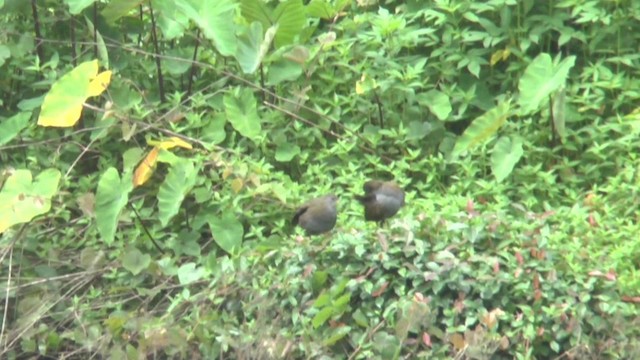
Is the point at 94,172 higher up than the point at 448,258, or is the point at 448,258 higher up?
the point at 448,258

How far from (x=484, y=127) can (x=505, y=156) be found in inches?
6.0

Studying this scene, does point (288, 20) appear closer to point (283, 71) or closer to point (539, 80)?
point (283, 71)

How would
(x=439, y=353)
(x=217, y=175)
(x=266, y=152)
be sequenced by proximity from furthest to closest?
(x=266, y=152) < (x=217, y=175) < (x=439, y=353)

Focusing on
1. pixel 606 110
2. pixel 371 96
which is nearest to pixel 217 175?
pixel 371 96

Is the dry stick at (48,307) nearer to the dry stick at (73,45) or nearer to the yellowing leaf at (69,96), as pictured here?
the yellowing leaf at (69,96)

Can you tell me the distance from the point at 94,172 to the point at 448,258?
198cm

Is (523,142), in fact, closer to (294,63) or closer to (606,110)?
(606,110)

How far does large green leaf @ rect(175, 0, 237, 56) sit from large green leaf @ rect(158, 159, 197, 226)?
24.0 inches

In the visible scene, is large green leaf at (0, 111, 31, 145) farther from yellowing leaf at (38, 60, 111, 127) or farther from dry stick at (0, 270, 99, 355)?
dry stick at (0, 270, 99, 355)

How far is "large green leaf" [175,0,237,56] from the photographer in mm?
5605

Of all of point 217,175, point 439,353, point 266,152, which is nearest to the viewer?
point 439,353

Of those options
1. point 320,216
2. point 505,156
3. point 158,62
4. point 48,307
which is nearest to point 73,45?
point 158,62

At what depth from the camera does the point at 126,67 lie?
605cm

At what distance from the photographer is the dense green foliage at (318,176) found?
449cm
